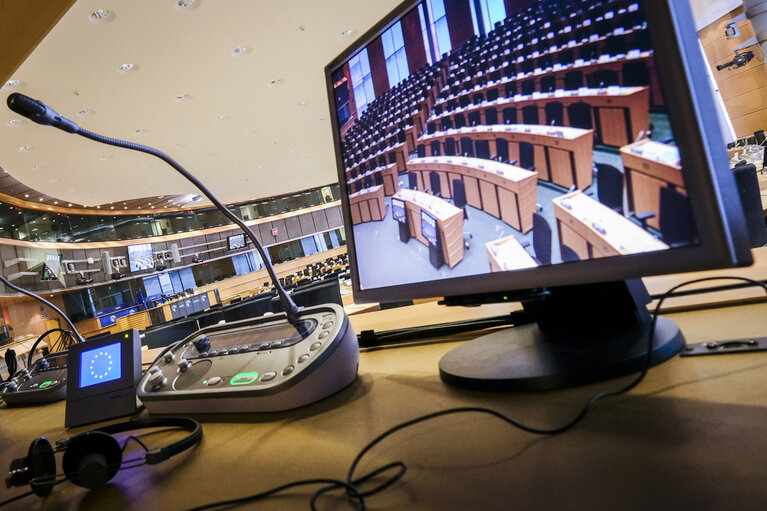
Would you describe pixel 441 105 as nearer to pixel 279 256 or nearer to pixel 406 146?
pixel 406 146

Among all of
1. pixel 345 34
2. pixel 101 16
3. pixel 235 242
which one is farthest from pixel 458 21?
pixel 235 242

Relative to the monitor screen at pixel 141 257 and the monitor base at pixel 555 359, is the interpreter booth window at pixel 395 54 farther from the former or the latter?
the monitor screen at pixel 141 257

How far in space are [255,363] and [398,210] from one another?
0.36 m

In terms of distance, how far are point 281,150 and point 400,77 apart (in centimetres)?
1071

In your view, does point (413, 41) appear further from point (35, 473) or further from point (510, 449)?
point (35, 473)

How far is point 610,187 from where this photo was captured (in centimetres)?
43

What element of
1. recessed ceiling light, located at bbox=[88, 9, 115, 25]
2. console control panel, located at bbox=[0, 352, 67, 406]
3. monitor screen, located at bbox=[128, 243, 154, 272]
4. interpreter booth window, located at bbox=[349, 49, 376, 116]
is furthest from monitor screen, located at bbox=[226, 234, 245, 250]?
interpreter booth window, located at bbox=[349, 49, 376, 116]

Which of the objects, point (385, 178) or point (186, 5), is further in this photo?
point (186, 5)

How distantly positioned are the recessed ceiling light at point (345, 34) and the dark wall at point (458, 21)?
5.68 metres

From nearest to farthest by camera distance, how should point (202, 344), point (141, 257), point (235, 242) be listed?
point (202, 344)
point (141, 257)
point (235, 242)

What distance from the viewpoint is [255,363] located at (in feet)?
2.53

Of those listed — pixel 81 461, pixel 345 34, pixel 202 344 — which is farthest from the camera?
pixel 345 34

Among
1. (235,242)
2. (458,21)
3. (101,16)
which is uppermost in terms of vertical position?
(101,16)

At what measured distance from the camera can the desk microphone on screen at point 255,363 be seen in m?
0.69
